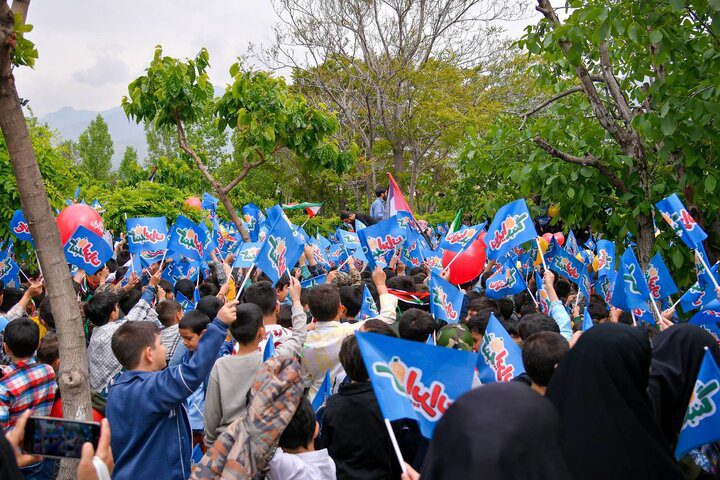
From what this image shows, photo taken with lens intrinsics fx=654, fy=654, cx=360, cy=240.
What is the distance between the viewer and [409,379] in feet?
10.1

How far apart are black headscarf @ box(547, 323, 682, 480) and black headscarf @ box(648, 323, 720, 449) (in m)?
0.49

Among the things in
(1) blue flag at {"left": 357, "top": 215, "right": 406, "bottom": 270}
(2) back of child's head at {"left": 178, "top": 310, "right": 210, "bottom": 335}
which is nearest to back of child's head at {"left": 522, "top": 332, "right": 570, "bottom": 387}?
(2) back of child's head at {"left": 178, "top": 310, "right": 210, "bottom": 335}

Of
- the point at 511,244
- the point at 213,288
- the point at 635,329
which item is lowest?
the point at 635,329

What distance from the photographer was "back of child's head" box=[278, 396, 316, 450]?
331cm

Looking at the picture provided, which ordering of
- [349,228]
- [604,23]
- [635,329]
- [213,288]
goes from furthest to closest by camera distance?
[349,228], [213,288], [604,23], [635,329]

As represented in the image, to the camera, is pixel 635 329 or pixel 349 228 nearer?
pixel 635 329

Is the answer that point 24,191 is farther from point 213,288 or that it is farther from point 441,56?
point 441,56

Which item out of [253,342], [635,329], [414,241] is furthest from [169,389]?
[414,241]

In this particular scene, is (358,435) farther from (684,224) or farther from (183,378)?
(684,224)

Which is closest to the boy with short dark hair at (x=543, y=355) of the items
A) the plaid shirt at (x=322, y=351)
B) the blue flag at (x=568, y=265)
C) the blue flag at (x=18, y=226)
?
the plaid shirt at (x=322, y=351)

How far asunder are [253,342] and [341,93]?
2027cm

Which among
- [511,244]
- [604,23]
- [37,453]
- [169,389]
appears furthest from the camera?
[511,244]

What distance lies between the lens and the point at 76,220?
24.5 ft

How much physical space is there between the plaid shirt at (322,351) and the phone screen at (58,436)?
2.38 metres
